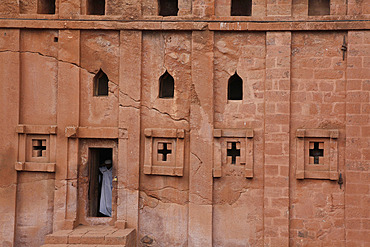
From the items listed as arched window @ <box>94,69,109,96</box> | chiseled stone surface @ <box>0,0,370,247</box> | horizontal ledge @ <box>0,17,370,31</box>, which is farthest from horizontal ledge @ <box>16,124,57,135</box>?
horizontal ledge @ <box>0,17,370,31</box>

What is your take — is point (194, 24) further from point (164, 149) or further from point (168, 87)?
point (164, 149)

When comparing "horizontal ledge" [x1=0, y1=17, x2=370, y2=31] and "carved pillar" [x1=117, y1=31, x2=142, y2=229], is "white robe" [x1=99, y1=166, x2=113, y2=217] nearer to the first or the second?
"carved pillar" [x1=117, y1=31, x2=142, y2=229]

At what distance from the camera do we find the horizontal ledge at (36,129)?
8.00 metres

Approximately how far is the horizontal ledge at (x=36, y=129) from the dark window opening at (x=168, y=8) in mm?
3356

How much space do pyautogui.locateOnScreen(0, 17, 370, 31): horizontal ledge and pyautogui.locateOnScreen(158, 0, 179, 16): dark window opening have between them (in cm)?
84

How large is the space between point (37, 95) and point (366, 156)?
260 inches

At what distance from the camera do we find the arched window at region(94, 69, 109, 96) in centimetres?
820

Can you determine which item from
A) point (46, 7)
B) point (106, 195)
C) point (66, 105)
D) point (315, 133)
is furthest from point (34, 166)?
point (315, 133)

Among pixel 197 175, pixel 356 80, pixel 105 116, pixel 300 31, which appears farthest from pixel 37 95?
pixel 356 80

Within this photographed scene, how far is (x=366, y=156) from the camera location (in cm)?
737

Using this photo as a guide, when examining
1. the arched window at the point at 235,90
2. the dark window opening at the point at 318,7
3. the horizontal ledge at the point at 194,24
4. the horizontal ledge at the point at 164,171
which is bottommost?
the horizontal ledge at the point at 164,171

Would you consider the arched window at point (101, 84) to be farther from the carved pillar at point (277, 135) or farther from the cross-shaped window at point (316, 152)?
the cross-shaped window at point (316, 152)

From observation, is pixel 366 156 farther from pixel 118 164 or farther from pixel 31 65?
pixel 31 65

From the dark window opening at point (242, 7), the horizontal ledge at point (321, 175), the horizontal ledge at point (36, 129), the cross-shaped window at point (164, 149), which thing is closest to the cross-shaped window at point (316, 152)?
the horizontal ledge at point (321, 175)
